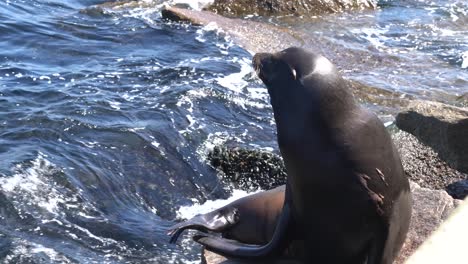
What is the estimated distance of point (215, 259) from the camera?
4.82m

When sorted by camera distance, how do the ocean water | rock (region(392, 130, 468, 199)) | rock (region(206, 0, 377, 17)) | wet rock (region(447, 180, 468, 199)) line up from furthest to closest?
rock (region(206, 0, 377, 17)), rock (region(392, 130, 468, 199)), wet rock (region(447, 180, 468, 199)), the ocean water

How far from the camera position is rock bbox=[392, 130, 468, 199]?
681 centimetres

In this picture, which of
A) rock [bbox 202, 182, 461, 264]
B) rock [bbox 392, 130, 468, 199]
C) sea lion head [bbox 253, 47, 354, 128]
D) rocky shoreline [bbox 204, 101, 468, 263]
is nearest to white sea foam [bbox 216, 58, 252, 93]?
rocky shoreline [bbox 204, 101, 468, 263]

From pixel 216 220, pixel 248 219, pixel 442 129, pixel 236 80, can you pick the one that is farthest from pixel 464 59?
pixel 216 220

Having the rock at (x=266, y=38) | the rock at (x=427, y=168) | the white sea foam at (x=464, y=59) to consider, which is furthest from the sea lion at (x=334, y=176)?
the white sea foam at (x=464, y=59)

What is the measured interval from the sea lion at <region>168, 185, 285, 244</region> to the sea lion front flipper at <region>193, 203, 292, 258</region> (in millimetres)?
226

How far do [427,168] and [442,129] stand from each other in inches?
16.4

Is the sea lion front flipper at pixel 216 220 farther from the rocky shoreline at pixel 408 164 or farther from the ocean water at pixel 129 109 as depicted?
the rocky shoreline at pixel 408 164

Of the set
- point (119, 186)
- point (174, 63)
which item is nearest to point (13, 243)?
point (119, 186)

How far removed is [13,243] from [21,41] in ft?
21.9

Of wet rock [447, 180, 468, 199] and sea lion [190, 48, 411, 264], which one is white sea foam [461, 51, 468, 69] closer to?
wet rock [447, 180, 468, 199]

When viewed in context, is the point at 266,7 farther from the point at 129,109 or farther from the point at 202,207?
the point at 202,207

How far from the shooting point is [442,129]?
7176 mm

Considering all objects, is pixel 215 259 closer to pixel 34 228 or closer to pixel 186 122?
pixel 34 228
